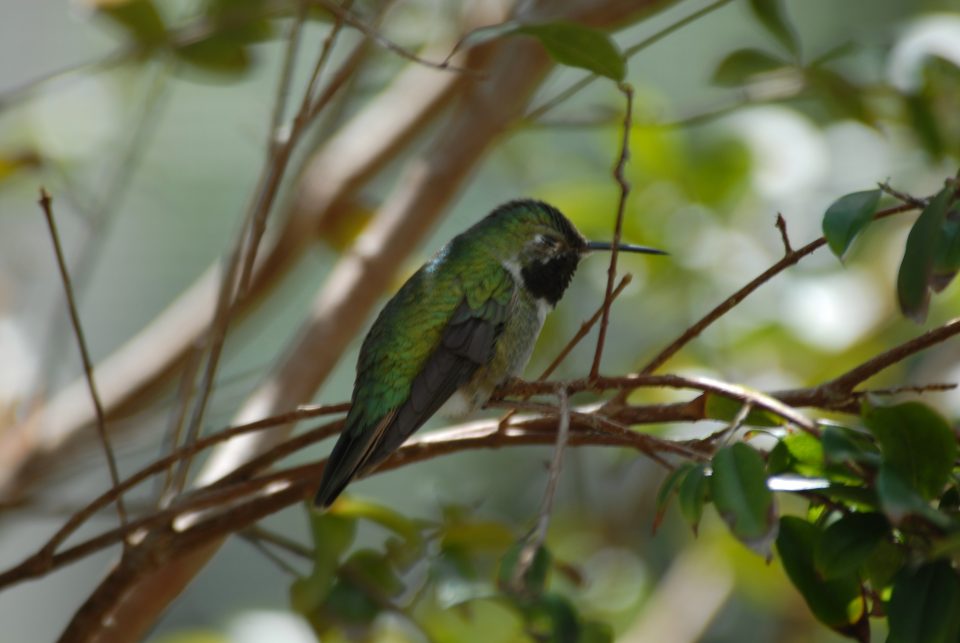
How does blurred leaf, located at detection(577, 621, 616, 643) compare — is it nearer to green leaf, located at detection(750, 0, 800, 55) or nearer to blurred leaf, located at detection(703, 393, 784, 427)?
blurred leaf, located at detection(703, 393, 784, 427)

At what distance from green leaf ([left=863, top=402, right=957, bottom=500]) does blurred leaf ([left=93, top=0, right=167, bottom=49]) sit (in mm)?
1745

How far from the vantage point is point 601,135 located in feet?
10.0

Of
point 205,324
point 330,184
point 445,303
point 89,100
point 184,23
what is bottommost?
point 445,303

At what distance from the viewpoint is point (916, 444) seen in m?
1.03

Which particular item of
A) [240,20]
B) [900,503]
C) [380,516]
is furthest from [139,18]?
[900,503]

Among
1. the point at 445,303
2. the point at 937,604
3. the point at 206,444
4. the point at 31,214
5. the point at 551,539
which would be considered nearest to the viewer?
the point at 937,604

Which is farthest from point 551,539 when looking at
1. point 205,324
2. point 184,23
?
point 184,23

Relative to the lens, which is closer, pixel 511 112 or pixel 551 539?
pixel 511 112

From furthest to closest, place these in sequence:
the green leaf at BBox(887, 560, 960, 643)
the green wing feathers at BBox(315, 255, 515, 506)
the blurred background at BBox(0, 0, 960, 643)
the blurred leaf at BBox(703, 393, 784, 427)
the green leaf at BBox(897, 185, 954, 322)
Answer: the blurred background at BBox(0, 0, 960, 643) → the green wing feathers at BBox(315, 255, 515, 506) → the blurred leaf at BBox(703, 393, 784, 427) → the green leaf at BBox(897, 185, 954, 322) → the green leaf at BBox(887, 560, 960, 643)

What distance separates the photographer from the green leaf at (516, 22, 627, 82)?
143 cm

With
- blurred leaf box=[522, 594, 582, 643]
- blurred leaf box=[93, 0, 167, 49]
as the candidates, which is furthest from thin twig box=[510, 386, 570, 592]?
blurred leaf box=[93, 0, 167, 49]

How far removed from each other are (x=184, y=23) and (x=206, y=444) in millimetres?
1472

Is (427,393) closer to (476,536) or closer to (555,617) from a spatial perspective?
(476,536)

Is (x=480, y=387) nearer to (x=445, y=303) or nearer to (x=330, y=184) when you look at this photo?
(x=445, y=303)
